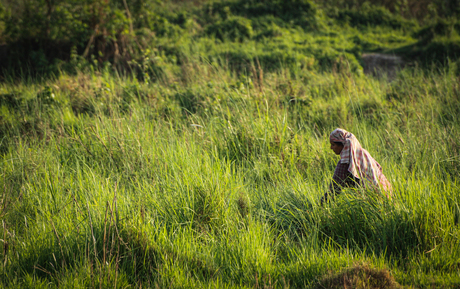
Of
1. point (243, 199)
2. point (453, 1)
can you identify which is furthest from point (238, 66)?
point (453, 1)

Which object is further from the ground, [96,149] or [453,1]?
[453,1]

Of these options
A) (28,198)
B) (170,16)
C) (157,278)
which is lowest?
(157,278)

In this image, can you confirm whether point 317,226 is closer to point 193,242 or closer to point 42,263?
point 193,242

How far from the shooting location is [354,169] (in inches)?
130

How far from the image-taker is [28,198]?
3498 mm

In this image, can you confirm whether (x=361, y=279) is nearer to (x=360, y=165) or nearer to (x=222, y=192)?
(x=360, y=165)

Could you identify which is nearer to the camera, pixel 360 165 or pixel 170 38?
pixel 360 165

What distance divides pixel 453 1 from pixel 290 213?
46.2 ft

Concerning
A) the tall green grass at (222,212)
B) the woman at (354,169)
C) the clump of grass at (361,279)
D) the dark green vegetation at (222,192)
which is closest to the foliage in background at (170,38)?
the dark green vegetation at (222,192)

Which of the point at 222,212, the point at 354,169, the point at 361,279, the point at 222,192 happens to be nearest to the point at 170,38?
the point at 222,192

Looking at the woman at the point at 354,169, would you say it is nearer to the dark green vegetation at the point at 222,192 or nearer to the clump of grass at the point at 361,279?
the dark green vegetation at the point at 222,192

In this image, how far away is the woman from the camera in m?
3.26

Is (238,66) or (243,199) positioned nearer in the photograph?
(243,199)

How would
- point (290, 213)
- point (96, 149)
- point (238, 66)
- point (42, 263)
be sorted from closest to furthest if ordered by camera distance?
point (42, 263) < point (290, 213) < point (96, 149) < point (238, 66)
